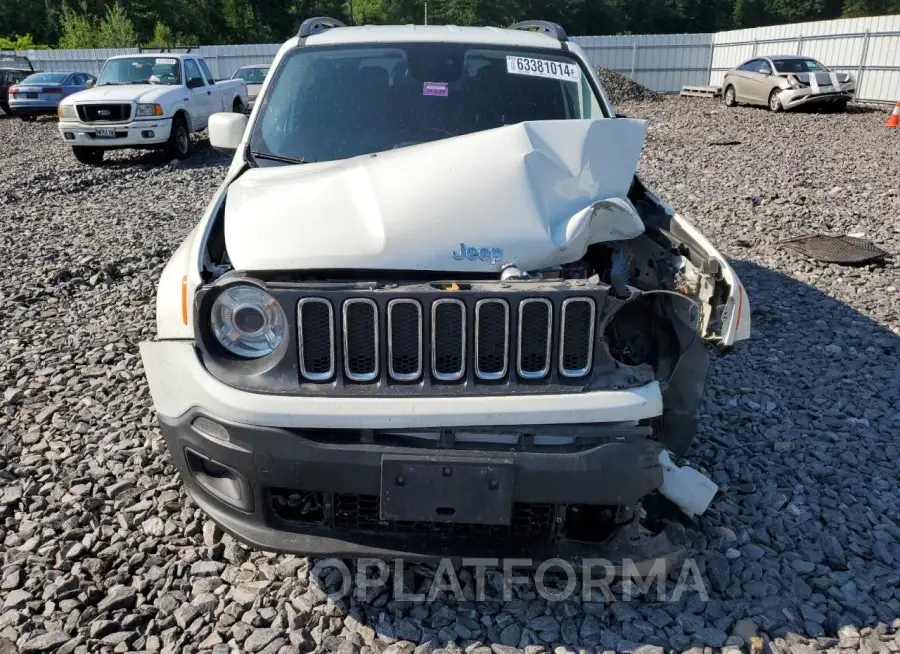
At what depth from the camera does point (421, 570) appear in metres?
2.86

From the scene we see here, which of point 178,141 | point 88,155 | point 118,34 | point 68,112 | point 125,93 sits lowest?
point 88,155

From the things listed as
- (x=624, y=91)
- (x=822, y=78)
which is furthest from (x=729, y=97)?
(x=624, y=91)

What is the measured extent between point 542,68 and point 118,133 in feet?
33.2

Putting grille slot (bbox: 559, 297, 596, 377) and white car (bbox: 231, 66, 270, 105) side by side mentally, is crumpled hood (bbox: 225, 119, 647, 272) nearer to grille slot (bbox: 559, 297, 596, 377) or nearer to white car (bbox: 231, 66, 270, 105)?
grille slot (bbox: 559, 297, 596, 377)

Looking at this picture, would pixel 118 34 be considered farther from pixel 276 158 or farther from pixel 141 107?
pixel 276 158

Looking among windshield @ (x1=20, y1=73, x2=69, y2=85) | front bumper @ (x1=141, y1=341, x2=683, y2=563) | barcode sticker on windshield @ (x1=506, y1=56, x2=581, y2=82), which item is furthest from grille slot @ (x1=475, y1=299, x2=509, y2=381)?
windshield @ (x1=20, y1=73, x2=69, y2=85)

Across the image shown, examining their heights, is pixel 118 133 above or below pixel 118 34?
below

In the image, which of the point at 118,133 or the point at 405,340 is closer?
the point at 405,340

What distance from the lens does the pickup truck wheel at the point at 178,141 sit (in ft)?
41.7

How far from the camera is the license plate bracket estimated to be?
2.30 meters

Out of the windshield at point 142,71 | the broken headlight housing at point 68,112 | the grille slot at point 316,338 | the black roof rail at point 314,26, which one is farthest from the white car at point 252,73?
the grille slot at point 316,338

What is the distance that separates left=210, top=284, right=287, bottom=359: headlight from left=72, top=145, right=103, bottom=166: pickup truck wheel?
12119mm

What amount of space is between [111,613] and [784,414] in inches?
137

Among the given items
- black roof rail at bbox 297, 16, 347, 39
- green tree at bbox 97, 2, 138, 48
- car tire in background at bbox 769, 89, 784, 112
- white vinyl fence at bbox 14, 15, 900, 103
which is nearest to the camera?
black roof rail at bbox 297, 16, 347, 39
